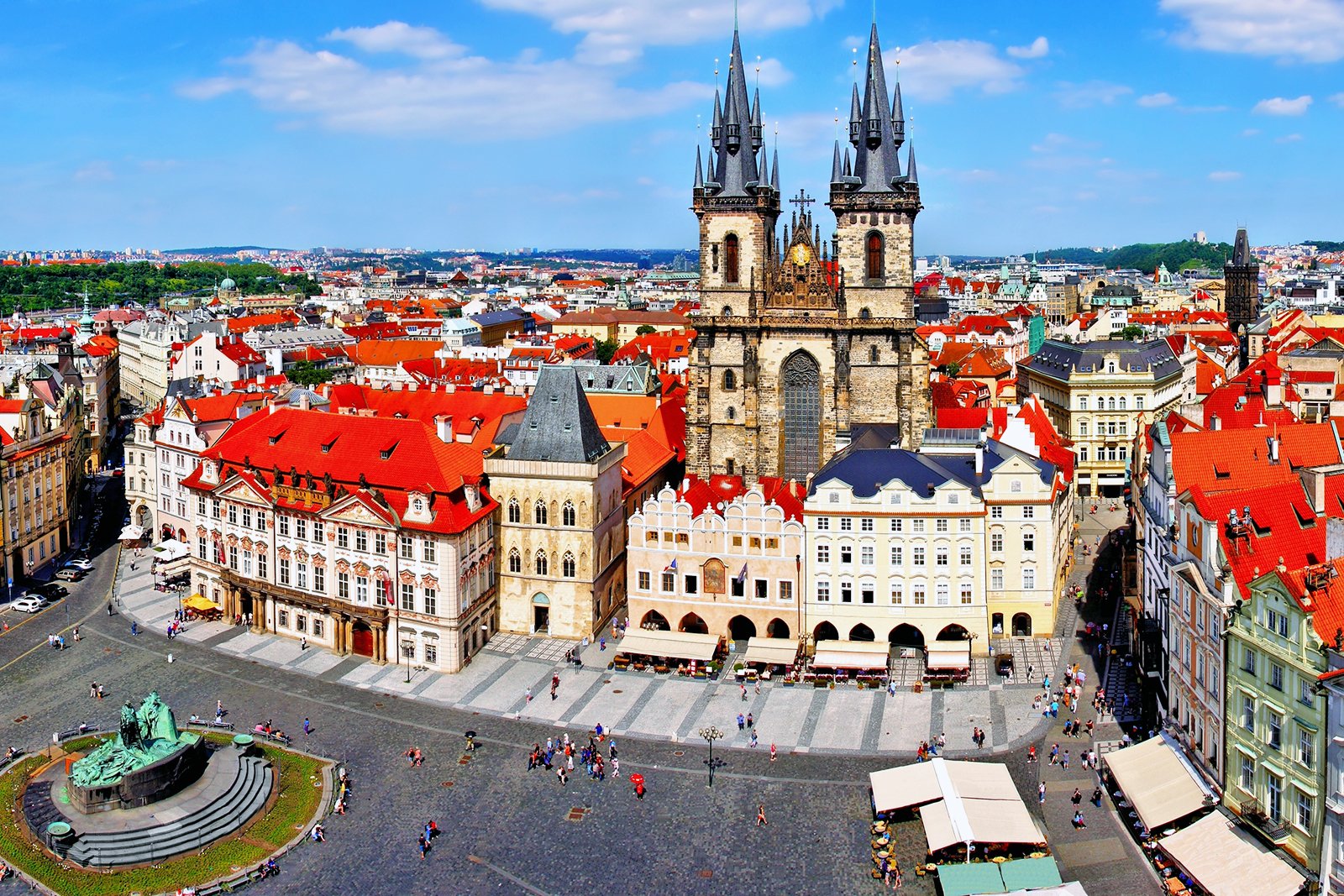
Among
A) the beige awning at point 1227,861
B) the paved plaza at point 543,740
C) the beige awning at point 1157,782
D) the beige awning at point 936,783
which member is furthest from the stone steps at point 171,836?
the beige awning at point 1227,861

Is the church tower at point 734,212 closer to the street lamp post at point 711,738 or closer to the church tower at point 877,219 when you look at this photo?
the church tower at point 877,219

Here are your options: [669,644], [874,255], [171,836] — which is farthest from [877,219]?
[171,836]

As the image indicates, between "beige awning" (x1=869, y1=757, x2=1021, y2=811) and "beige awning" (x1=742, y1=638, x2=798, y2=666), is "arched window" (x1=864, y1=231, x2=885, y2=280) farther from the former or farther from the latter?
"beige awning" (x1=869, y1=757, x2=1021, y2=811)

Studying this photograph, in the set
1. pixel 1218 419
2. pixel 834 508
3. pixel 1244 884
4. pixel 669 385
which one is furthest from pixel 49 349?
pixel 1244 884

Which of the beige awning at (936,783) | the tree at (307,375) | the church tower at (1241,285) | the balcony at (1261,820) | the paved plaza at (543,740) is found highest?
the church tower at (1241,285)

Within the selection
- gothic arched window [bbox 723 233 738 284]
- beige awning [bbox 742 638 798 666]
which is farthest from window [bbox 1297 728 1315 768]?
gothic arched window [bbox 723 233 738 284]

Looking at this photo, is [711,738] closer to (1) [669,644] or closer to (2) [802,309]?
(1) [669,644]
